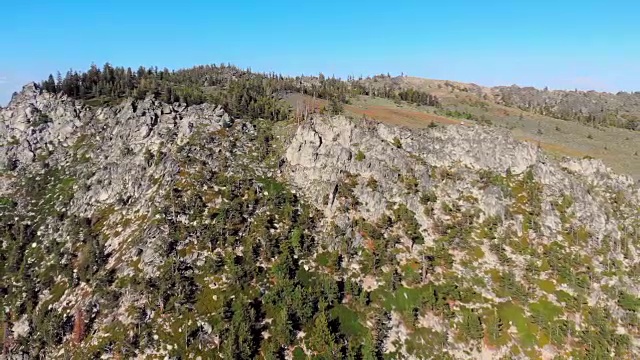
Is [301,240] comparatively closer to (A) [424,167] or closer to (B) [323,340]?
(B) [323,340]

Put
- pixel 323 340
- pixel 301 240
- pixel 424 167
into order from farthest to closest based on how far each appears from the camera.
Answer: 1. pixel 424 167
2. pixel 301 240
3. pixel 323 340

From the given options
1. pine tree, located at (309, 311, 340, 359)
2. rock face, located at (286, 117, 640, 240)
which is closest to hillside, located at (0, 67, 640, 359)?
pine tree, located at (309, 311, 340, 359)

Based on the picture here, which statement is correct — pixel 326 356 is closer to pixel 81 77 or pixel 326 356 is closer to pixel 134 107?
pixel 134 107

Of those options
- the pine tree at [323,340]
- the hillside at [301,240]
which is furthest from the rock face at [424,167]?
the pine tree at [323,340]

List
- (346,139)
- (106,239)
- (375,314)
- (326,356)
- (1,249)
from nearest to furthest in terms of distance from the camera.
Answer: (326,356)
(375,314)
(106,239)
(1,249)
(346,139)

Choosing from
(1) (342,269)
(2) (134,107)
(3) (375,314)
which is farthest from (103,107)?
(3) (375,314)

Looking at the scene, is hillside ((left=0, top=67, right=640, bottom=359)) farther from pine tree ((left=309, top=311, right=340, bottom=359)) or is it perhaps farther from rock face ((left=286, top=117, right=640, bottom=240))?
rock face ((left=286, top=117, right=640, bottom=240))

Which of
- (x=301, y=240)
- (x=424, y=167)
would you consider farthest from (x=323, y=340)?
(x=424, y=167)

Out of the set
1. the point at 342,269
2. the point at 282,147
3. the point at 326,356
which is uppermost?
the point at 282,147
